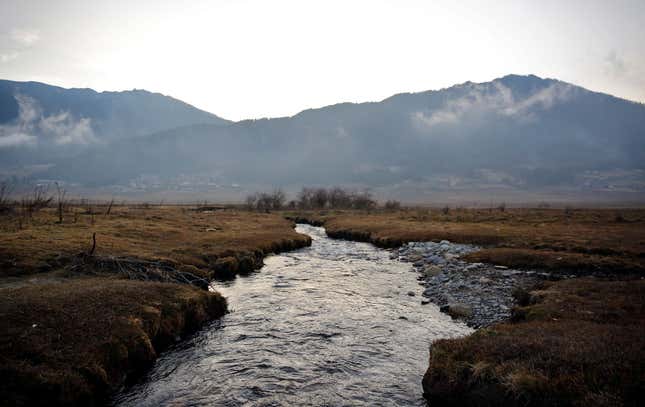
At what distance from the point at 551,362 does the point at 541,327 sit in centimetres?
419

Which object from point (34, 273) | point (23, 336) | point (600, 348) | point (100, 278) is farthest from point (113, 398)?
point (600, 348)

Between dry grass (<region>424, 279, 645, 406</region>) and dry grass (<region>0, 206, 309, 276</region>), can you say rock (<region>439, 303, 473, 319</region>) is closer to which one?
dry grass (<region>424, 279, 645, 406</region>)

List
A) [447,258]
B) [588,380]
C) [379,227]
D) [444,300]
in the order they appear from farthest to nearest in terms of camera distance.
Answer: [379,227]
[447,258]
[444,300]
[588,380]

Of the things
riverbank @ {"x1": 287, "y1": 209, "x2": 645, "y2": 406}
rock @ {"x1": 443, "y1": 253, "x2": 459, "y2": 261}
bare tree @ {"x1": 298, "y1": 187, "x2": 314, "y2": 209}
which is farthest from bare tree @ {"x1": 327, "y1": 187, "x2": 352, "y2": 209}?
riverbank @ {"x1": 287, "y1": 209, "x2": 645, "y2": 406}

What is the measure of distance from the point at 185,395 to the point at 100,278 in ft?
42.8

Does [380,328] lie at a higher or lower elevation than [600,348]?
lower

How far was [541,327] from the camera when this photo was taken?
1518cm

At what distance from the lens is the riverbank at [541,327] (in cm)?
1041

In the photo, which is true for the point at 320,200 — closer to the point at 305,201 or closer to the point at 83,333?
the point at 305,201

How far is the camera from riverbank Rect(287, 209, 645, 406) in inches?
410

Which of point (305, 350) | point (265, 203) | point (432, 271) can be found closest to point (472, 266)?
point (432, 271)

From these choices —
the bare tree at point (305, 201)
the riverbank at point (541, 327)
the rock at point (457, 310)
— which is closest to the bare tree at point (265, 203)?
the bare tree at point (305, 201)

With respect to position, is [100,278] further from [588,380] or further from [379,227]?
[379,227]

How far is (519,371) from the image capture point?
36.9 ft
